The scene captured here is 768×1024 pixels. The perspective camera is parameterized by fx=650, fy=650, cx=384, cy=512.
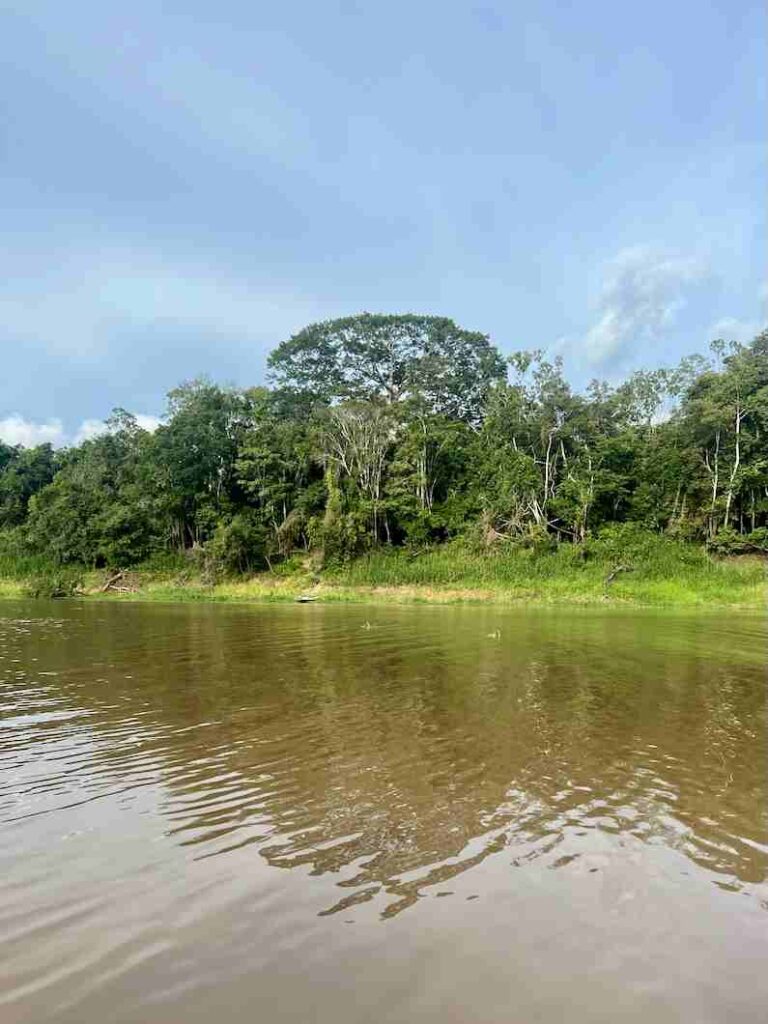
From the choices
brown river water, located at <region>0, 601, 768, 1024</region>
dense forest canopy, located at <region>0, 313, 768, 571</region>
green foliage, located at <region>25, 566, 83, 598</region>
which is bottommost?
green foliage, located at <region>25, 566, 83, 598</region>

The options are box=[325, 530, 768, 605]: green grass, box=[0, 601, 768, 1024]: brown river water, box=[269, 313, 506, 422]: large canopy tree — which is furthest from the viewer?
box=[269, 313, 506, 422]: large canopy tree

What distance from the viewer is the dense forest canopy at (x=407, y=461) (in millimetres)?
36938

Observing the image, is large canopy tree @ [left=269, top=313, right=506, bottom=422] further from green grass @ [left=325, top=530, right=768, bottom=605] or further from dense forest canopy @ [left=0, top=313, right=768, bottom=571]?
green grass @ [left=325, top=530, right=768, bottom=605]

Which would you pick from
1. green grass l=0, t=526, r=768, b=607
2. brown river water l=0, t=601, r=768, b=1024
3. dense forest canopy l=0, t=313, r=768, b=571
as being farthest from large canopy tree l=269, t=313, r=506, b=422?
brown river water l=0, t=601, r=768, b=1024

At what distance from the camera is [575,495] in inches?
1506

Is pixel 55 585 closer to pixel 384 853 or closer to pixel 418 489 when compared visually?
pixel 418 489

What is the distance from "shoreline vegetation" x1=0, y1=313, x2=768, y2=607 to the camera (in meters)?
34.6

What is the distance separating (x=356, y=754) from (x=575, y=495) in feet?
110

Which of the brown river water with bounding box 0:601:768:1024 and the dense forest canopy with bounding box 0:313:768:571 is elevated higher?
the dense forest canopy with bounding box 0:313:768:571

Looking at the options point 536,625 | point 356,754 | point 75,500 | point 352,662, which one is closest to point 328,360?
point 75,500

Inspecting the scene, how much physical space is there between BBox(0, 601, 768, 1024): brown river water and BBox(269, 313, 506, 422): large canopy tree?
39082mm

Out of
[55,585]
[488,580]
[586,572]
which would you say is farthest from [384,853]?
[55,585]

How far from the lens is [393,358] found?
160ft

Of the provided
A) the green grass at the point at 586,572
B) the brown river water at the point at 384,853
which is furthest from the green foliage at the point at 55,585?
the brown river water at the point at 384,853
